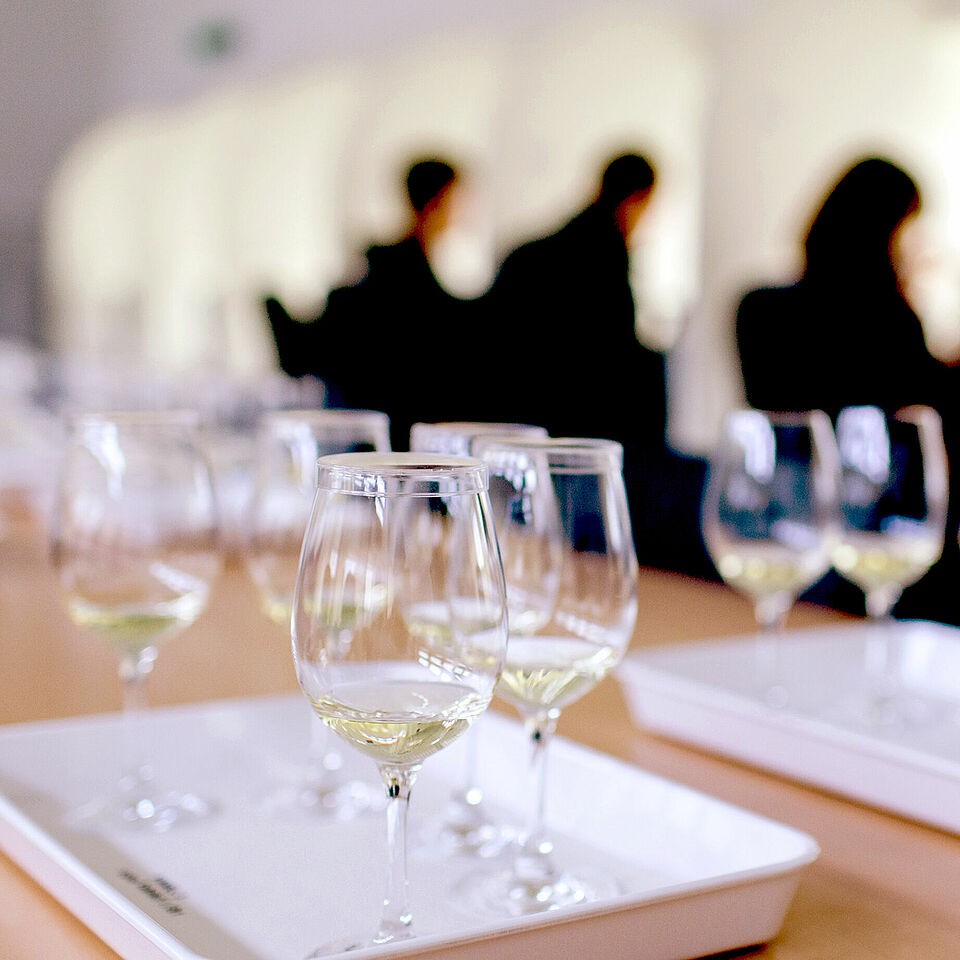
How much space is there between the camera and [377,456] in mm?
541

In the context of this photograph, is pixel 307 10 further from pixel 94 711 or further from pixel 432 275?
pixel 94 711

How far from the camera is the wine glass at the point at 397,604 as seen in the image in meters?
0.51

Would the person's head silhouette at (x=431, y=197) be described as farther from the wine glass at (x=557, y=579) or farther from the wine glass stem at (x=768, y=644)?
the wine glass at (x=557, y=579)

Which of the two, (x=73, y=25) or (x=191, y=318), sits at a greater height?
(x=73, y=25)

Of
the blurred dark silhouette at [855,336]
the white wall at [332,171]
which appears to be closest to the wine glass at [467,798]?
the blurred dark silhouette at [855,336]

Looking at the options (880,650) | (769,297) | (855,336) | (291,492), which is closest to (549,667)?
(291,492)

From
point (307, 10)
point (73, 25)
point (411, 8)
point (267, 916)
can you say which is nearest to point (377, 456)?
point (267, 916)

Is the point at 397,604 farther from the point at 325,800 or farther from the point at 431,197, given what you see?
the point at 431,197

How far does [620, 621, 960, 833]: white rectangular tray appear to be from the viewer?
77cm

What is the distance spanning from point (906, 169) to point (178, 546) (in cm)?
136

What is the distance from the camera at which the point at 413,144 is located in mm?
3727

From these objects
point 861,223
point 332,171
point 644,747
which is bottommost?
point 644,747

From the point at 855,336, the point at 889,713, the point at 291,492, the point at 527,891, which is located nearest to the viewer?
the point at 527,891

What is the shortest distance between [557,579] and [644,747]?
0.30 m
